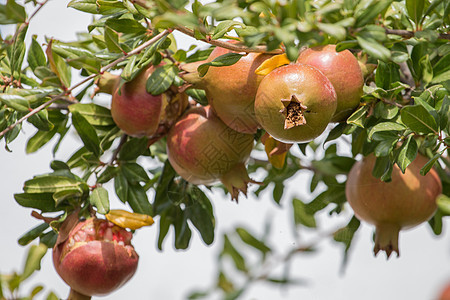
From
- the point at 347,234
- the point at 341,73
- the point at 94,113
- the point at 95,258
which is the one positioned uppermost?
the point at 341,73

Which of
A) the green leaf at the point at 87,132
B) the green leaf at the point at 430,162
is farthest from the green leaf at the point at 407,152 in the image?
the green leaf at the point at 87,132

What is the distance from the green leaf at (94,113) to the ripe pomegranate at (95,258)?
0.80 feet

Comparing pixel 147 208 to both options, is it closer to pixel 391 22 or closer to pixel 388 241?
pixel 388 241

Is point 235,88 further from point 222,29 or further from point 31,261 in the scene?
point 31,261

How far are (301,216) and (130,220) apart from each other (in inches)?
25.7

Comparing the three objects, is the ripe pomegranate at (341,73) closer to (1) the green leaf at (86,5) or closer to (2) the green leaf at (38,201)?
(1) the green leaf at (86,5)

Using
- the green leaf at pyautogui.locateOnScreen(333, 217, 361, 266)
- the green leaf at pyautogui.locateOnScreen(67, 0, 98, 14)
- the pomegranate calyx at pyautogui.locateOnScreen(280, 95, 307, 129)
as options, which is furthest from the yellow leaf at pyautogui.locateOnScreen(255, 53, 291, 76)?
the green leaf at pyautogui.locateOnScreen(333, 217, 361, 266)

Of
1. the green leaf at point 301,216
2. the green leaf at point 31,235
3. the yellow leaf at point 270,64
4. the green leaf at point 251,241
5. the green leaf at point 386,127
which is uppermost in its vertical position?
the yellow leaf at point 270,64

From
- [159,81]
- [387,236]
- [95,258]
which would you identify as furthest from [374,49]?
[95,258]

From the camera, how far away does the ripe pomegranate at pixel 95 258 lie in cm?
127

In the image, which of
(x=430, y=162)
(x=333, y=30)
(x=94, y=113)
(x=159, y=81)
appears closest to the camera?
(x=333, y=30)

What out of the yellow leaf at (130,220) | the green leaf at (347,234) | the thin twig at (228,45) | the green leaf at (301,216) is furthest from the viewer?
the green leaf at (301,216)

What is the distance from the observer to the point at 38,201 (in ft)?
4.54

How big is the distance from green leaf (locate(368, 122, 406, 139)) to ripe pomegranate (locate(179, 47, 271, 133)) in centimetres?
22
